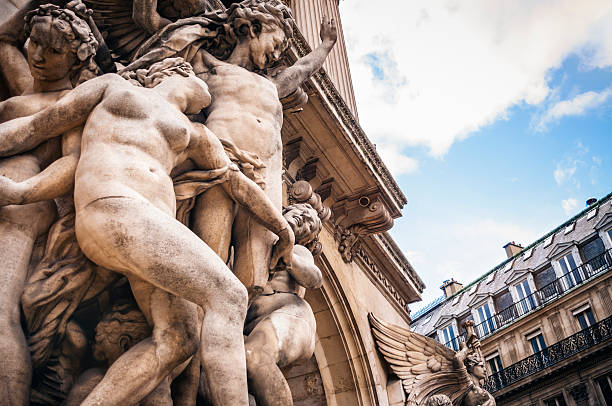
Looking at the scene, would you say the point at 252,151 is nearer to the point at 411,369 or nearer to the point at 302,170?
the point at 302,170

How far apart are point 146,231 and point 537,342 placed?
27551 millimetres

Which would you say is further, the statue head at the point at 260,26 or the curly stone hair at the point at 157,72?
the statue head at the point at 260,26

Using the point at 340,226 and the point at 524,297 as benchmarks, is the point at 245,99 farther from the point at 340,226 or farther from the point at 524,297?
the point at 524,297

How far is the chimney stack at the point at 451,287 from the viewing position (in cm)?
3816

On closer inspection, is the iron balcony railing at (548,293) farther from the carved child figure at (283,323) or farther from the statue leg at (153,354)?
the statue leg at (153,354)

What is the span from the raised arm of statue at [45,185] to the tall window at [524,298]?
29.2 metres

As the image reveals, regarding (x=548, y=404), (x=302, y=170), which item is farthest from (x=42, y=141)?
(x=548, y=404)

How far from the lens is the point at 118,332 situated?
2.60 metres

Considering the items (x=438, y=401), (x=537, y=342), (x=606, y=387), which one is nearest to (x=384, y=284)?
(x=438, y=401)

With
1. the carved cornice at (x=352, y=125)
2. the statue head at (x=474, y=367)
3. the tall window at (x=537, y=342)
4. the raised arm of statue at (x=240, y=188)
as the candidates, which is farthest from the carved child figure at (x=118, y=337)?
the tall window at (x=537, y=342)

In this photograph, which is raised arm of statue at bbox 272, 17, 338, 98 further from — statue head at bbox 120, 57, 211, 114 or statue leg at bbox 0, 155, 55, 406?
statue leg at bbox 0, 155, 55, 406

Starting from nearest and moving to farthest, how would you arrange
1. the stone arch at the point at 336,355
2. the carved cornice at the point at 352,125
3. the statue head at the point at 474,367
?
the carved cornice at the point at 352,125
the stone arch at the point at 336,355
the statue head at the point at 474,367

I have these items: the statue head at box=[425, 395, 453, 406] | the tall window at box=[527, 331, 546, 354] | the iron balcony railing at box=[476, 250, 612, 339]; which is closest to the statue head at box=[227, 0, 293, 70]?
the statue head at box=[425, 395, 453, 406]

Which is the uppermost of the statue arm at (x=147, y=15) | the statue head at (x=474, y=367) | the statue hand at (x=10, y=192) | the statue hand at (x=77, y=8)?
the statue arm at (x=147, y=15)
